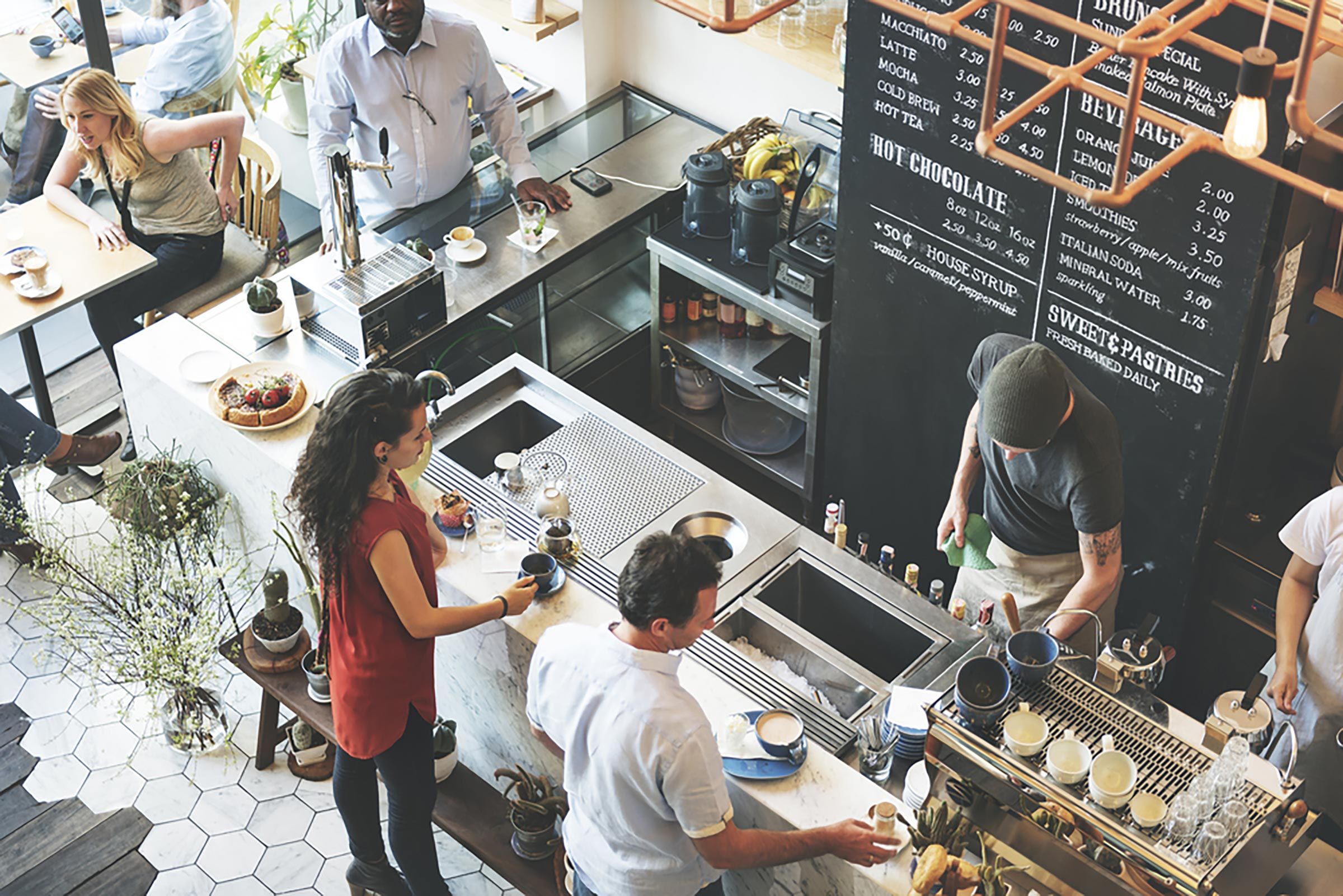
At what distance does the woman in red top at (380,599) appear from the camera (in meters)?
3.01

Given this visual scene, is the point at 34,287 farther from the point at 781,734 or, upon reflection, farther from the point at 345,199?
the point at 781,734

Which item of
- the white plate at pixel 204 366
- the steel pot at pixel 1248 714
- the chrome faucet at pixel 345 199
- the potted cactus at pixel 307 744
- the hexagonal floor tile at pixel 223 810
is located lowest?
the hexagonal floor tile at pixel 223 810

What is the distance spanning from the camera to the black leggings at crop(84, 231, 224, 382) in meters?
5.28

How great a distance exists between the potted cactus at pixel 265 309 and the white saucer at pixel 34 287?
1008 mm

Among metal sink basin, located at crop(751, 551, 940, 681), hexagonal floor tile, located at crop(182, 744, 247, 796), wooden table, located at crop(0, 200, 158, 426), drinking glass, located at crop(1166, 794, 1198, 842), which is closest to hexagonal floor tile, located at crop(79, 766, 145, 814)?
hexagonal floor tile, located at crop(182, 744, 247, 796)

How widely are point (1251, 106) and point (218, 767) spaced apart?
3.66 meters

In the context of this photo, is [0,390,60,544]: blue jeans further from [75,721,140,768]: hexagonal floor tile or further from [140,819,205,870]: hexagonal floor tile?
[140,819,205,870]: hexagonal floor tile

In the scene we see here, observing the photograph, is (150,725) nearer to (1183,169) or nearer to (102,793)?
(102,793)

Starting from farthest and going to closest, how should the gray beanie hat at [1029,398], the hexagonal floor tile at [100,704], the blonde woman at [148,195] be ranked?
the blonde woman at [148,195]
the hexagonal floor tile at [100,704]
the gray beanie hat at [1029,398]

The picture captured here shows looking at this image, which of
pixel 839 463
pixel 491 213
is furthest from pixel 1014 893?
pixel 491 213

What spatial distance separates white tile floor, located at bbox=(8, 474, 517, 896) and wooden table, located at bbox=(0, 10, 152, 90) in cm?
265

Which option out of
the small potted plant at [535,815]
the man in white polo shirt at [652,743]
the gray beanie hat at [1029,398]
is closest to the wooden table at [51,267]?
the small potted plant at [535,815]

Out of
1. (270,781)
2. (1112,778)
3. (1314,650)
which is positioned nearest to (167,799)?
(270,781)

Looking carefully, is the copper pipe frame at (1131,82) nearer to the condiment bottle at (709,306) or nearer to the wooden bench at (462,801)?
the wooden bench at (462,801)
